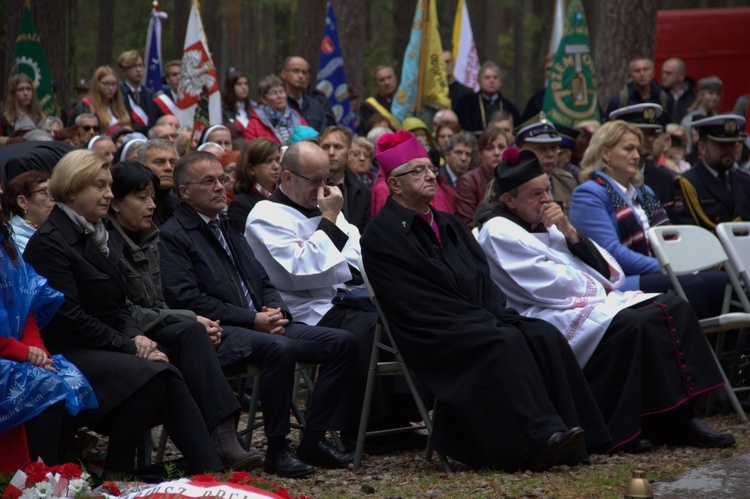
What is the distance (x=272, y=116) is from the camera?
1223 centimetres

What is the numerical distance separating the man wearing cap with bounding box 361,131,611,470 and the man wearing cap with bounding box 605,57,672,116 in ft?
27.2

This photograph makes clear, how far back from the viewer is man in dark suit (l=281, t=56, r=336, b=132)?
42.2 feet

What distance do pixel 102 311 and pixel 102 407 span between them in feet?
1.95

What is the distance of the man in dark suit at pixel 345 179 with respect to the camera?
9.27 metres

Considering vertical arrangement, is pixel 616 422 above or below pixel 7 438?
below

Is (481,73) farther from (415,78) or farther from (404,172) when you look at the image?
(404,172)

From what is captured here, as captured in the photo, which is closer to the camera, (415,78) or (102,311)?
(102,311)

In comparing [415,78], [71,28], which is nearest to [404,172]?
[415,78]

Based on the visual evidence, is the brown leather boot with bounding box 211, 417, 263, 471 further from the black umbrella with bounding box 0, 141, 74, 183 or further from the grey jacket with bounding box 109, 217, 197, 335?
the black umbrella with bounding box 0, 141, 74, 183

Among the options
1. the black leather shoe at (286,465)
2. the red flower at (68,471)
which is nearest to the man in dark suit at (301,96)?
the black leather shoe at (286,465)

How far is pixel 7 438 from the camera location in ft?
16.5

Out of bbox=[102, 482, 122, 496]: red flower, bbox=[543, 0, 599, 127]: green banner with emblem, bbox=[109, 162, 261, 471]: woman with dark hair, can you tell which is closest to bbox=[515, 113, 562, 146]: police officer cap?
bbox=[109, 162, 261, 471]: woman with dark hair

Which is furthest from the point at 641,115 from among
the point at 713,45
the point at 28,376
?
the point at 713,45

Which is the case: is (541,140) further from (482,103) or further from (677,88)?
(677,88)
